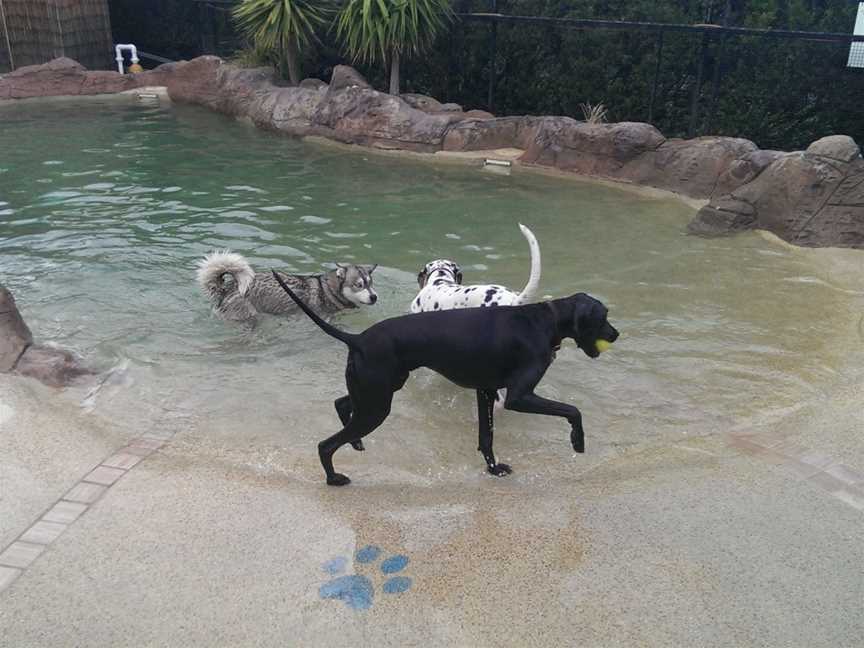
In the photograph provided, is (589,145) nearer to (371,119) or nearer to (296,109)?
(371,119)

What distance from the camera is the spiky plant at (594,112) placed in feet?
44.3

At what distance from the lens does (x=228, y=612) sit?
12.3 feet

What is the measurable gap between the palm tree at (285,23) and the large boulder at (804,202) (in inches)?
350

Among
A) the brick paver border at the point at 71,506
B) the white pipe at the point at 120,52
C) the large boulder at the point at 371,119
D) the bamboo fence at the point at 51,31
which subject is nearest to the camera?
the brick paver border at the point at 71,506

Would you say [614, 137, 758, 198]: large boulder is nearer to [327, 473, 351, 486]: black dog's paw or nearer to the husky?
the husky

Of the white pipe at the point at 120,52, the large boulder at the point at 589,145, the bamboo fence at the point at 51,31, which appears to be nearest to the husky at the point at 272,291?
the large boulder at the point at 589,145

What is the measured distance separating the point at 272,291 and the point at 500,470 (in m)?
3.05

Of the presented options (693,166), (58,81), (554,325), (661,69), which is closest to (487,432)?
(554,325)

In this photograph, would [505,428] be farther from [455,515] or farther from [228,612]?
[228,612]

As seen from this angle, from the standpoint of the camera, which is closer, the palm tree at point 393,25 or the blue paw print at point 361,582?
the blue paw print at point 361,582

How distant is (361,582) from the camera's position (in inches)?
154

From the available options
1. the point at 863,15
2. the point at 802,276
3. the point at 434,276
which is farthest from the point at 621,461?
the point at 863,15

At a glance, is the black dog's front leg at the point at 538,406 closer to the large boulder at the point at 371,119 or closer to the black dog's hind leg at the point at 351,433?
the black dog's hind leg at the point at 351,433

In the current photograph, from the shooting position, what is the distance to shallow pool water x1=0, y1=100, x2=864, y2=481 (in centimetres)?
567
